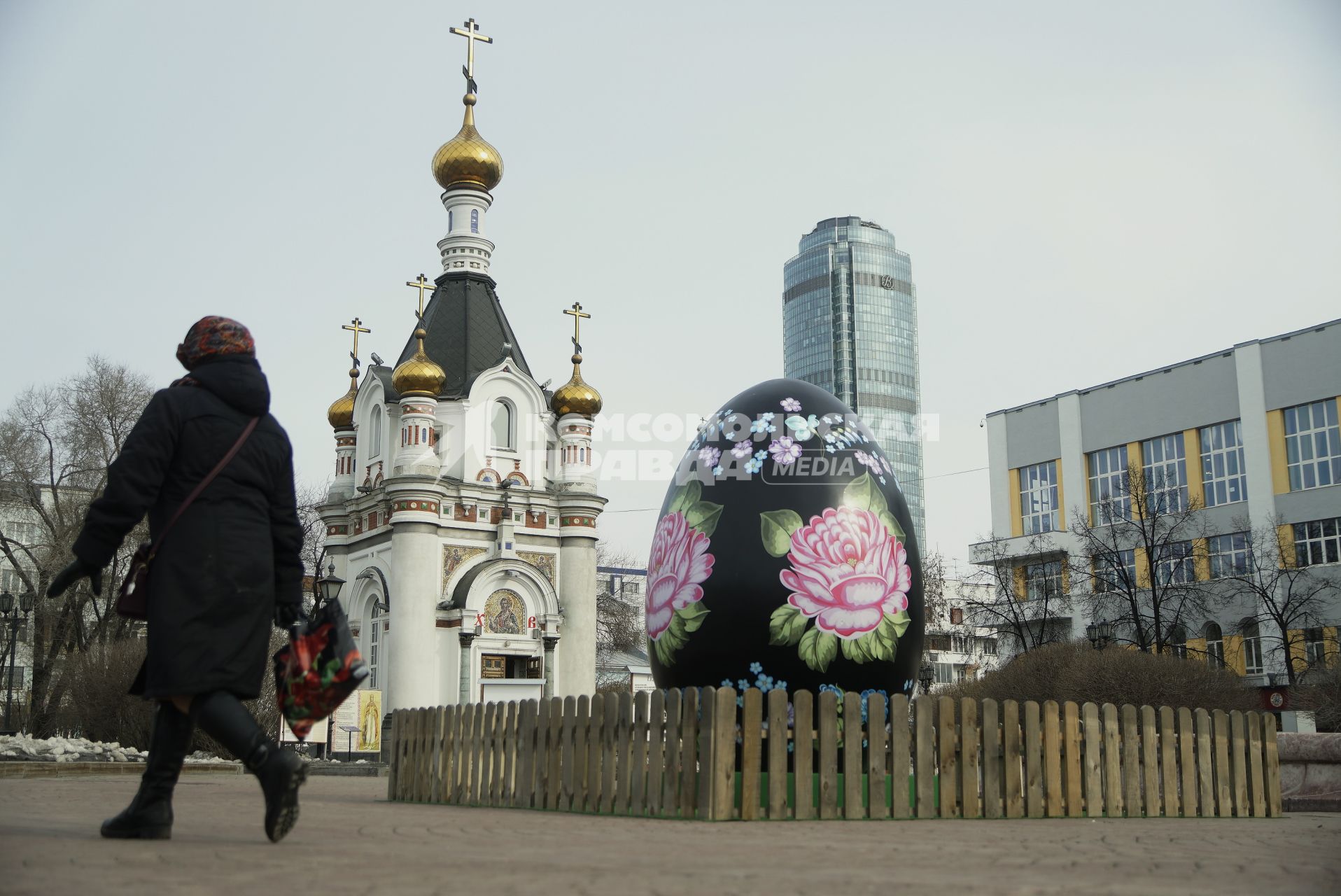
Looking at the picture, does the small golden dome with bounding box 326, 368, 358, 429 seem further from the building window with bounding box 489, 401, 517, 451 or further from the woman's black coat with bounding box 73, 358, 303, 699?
the woman's black coat with bounding box 73, 358, 303, 699

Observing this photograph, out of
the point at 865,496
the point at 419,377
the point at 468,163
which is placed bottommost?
the point at 865,496

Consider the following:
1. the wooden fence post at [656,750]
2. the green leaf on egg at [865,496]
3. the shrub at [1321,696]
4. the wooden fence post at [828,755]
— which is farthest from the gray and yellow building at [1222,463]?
the wooden fence post at [656,750]

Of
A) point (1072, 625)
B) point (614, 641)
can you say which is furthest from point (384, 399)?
point (1072, 625)

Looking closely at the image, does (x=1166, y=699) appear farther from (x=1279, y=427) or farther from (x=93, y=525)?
(x=1279, y=427)

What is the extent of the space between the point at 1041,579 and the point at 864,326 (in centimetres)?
13397

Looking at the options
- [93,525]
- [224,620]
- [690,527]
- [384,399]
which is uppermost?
[384,399]

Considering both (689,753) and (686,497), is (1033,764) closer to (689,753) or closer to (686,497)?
(689,753)

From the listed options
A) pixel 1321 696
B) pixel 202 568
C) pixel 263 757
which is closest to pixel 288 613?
pixel 202 568

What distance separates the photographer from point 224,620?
584cm

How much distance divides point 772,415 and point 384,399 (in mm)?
28924

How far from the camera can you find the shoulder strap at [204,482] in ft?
19.5

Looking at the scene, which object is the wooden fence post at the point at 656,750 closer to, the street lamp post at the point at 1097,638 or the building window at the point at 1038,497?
the street lamp post at the point at 1097,638

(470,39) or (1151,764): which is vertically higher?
(470,39)

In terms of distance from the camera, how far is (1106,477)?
206ft
